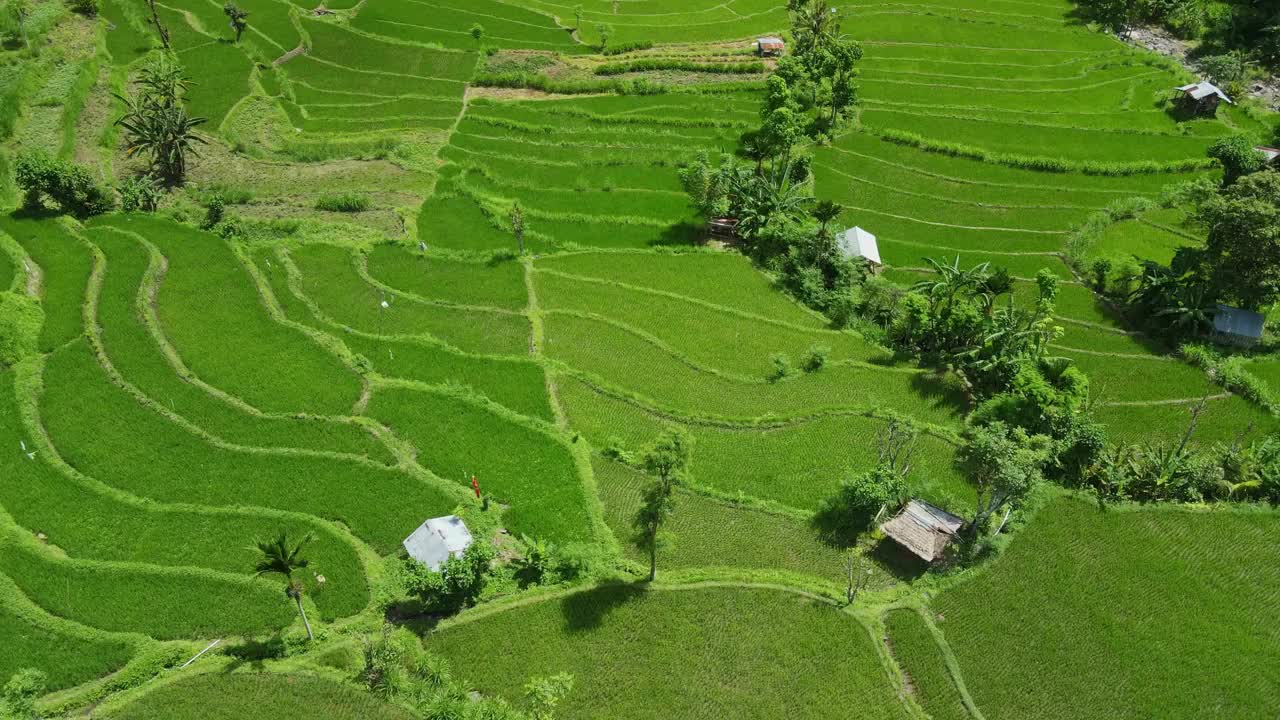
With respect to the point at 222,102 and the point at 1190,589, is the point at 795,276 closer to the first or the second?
the point at 1190,589

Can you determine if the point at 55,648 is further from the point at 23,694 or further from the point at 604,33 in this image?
the point at 604,33

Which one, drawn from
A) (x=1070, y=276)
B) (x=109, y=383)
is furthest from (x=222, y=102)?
(x=1070, y=276)

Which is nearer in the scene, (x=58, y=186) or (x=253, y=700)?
(x=253, y=700)

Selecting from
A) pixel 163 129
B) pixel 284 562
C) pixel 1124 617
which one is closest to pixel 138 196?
pixel 163 129

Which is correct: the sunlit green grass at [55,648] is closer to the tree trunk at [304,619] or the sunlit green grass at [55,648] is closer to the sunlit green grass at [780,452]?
the tree trunk at [304,619]

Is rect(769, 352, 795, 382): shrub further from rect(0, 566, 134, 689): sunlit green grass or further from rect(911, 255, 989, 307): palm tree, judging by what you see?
rect(0, 566, 134, 689): sunlit green grass
